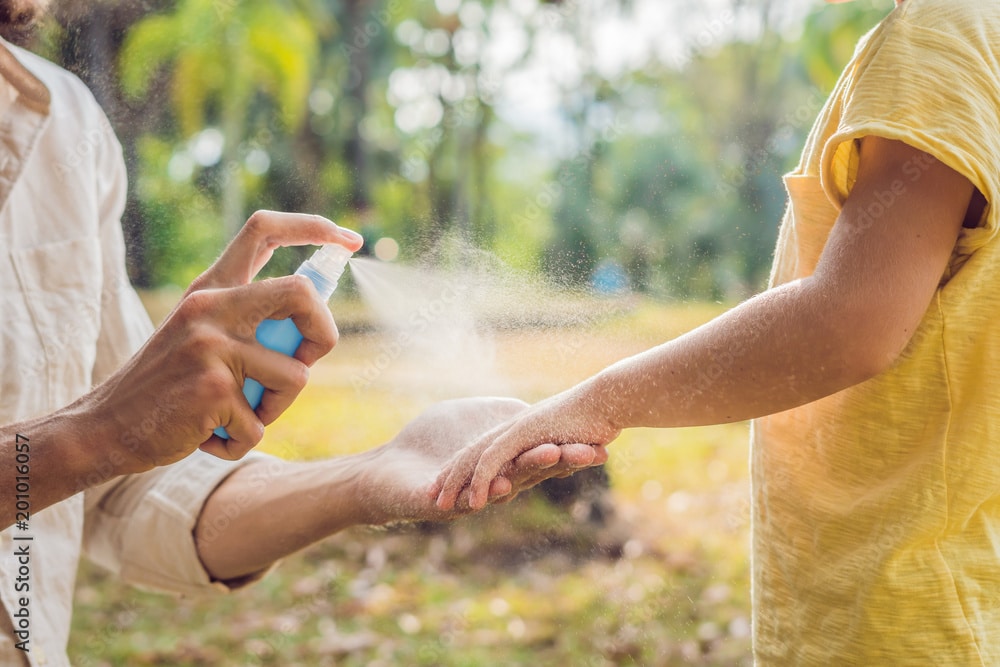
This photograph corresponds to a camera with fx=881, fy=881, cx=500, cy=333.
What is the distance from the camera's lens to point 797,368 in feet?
2.52

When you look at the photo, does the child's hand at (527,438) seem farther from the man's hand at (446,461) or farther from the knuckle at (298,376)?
the knuckle at (298,376)

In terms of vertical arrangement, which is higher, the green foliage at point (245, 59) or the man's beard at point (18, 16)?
the man's beard at point (18, 16)

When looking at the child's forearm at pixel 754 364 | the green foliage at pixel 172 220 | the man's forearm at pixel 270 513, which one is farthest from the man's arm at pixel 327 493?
the green foliage at pixel 172 220

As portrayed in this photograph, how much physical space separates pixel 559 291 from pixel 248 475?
0.52 meters

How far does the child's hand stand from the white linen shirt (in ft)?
1.54

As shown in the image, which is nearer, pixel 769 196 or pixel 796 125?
pixel 769 196

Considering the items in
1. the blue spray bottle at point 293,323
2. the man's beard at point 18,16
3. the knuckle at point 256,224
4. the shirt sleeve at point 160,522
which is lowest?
the shirt sleeve at point 160,522

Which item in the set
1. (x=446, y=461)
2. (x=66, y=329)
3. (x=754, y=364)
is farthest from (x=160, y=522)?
(x=754, y=364)

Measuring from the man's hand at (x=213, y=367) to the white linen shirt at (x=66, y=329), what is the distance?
299mm

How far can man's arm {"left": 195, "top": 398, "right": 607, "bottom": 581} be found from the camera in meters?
0.99

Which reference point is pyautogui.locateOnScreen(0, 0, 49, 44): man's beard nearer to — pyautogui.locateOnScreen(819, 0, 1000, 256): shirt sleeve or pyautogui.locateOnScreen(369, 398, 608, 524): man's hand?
pyautogui.locateOnScreen(369, 398, 608, 524): man's hand

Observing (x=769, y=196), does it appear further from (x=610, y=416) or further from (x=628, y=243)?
(x=610, y=416)

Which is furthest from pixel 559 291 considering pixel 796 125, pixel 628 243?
pixel 796 125

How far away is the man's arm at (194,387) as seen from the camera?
776 millimetres
